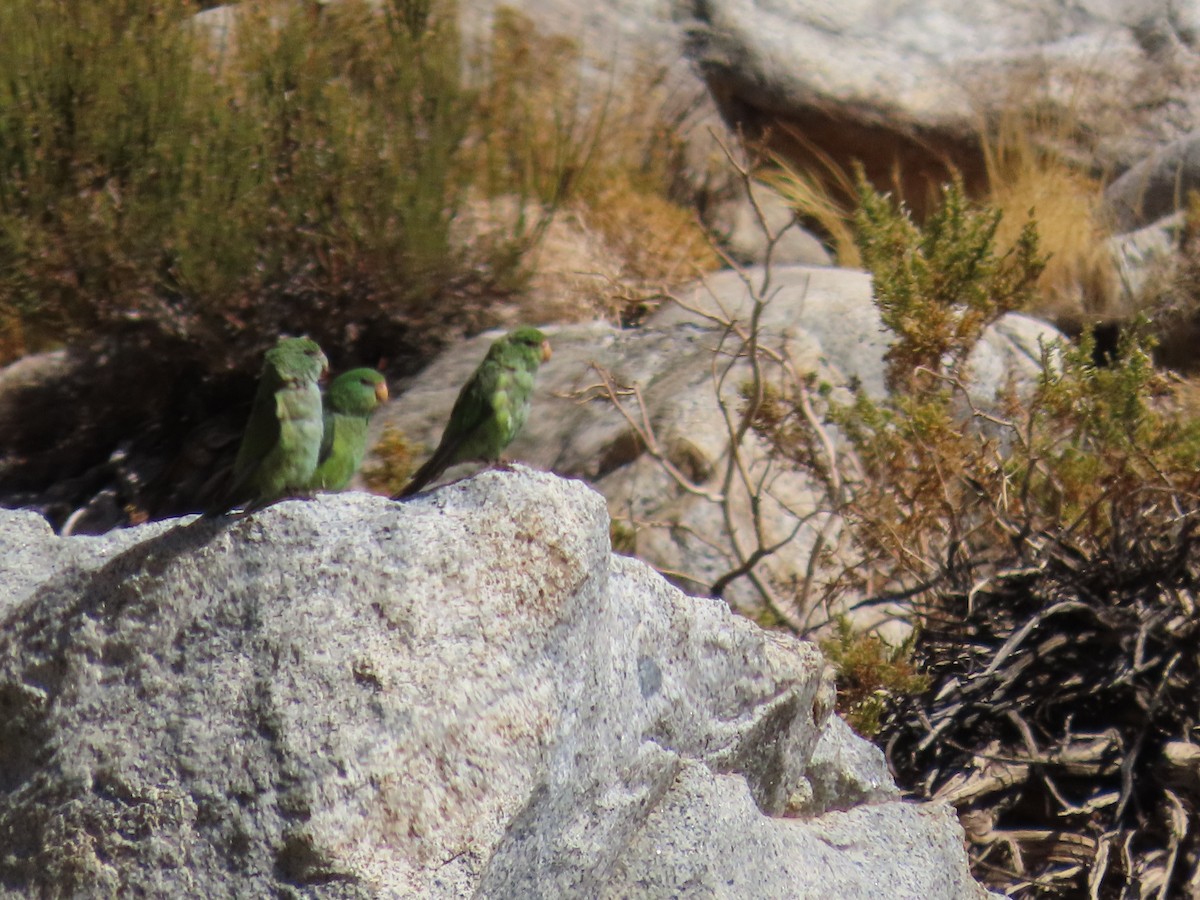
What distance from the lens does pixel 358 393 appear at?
10.7 ft

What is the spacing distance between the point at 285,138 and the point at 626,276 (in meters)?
1.86

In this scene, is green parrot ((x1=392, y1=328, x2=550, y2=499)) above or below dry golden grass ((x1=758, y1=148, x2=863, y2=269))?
above

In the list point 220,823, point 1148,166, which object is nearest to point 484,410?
point 220,823

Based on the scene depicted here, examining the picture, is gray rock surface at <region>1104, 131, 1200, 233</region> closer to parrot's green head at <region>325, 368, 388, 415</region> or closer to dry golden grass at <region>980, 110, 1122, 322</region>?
dry golden grass at <region>980, 110, 1122, 322</region>

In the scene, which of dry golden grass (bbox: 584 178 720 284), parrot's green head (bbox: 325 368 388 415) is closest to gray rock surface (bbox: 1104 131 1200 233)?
dry golden grass (bbox: 584 178 720 284)

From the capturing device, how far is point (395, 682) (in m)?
2.38

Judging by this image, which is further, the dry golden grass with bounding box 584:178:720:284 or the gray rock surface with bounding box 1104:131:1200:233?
the gray rock surface with bounding box 1104:131:1200:233

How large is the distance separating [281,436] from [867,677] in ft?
6.91

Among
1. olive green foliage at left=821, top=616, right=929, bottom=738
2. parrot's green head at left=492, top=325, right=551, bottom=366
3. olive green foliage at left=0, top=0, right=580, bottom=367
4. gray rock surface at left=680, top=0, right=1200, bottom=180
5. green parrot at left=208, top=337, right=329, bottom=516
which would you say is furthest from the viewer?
gray rock surface at left=680, top=0, right=1200, bottom=180

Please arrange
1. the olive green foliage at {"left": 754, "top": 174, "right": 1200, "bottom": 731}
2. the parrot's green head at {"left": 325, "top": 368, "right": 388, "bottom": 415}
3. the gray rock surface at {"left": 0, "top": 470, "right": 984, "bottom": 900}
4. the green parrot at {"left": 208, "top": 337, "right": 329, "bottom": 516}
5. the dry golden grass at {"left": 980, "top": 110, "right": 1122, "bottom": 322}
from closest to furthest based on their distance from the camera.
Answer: the gray rock surface at {"left": 0, "top": 470, "right": 984, "bottom": 900}
the green parrot at {"left": 208, "top": 337, "right": 329, "bottom": 516}
the parrot's green head at {"left": 325, "top": 368, "right": 388, "bottom": 415}
the olive green foliage at {"left": 754, "top": 174, "right": 1200, "bottom": 731}
the dry golden grass at {"left": 980, "top": 110, "right": 1122, "bottom": 322}

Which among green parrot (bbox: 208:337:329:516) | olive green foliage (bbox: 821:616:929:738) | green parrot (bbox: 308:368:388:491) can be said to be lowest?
olive green foliage (bbox: 821:616:929:738)

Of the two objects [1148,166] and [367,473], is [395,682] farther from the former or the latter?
[1148,166]

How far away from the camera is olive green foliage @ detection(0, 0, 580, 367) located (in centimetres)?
580

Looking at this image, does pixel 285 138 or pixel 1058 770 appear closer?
pixel 1058 770
